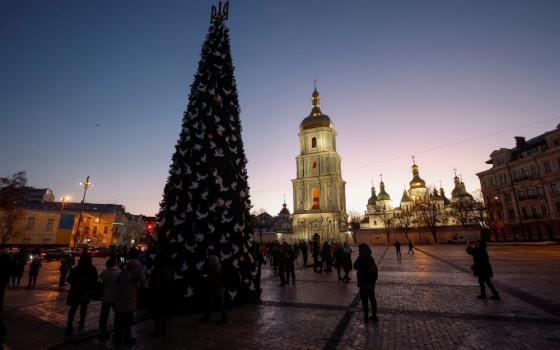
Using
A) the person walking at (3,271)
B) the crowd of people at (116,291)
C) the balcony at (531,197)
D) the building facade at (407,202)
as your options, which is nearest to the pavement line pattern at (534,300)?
the crowd of people at (116,291)

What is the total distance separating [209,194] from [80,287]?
14.2 ft

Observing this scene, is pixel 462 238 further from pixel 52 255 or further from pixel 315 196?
pixel 52 255

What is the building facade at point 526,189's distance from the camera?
1879 inches

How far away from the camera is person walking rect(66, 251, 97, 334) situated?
752 cm

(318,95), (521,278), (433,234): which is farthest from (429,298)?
(318,95)

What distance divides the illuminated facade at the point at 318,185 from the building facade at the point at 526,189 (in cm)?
2958

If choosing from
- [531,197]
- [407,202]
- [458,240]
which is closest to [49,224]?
[458,240]

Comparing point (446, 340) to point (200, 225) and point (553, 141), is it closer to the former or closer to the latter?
point (200, 225)

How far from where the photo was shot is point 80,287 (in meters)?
7.78

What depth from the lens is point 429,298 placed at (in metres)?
10.5

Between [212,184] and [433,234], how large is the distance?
61.0 meters

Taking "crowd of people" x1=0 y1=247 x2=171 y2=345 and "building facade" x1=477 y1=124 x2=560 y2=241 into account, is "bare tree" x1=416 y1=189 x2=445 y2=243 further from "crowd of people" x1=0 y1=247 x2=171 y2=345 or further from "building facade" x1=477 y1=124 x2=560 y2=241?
"crowd of people" x1=0 y1=247 x2=171 y2=345

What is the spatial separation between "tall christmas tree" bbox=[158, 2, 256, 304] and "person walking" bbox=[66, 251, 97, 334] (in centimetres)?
208

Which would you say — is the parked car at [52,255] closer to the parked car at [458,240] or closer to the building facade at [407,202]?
the parked car at [458,240]
